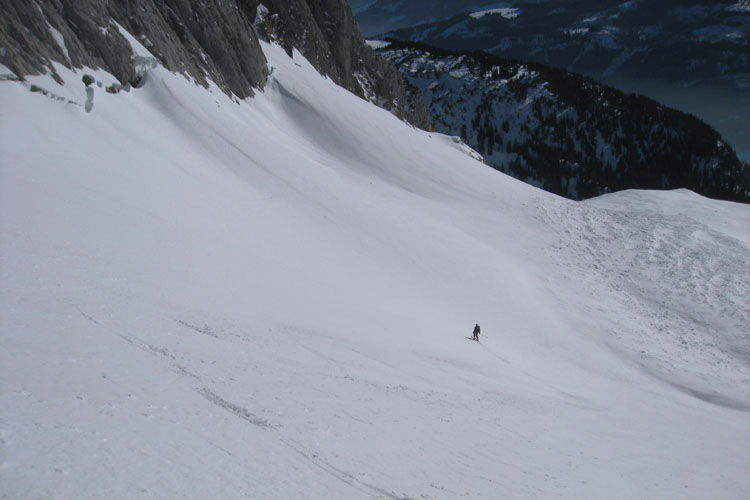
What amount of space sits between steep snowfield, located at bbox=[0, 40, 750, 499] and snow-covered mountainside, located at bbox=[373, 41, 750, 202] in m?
127

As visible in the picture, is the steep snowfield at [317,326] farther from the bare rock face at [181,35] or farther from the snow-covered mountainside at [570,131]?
the snow-covered mountainside at [570,131]

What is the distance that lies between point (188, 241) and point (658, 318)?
22719mm

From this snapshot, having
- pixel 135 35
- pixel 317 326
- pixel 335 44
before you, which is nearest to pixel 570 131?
pixel 335 44

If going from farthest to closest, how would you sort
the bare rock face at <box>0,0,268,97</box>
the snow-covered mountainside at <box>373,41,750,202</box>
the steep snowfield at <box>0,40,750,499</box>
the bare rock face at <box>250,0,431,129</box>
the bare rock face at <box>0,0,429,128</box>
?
the snow-covered mountainside at <box>373,41,750,202</box>, the bare rock face at <box>250,0,431,129</box>, the bare rock face at <box>0,0,429,128</box>, the bare rock face at <box>0,0,268,97</box>, the steep snowfield at <box>0,40,750,499</box>

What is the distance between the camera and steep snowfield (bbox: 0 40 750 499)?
19.4 feet

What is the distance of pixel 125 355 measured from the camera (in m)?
7.18

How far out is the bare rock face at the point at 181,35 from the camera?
59.3 ft

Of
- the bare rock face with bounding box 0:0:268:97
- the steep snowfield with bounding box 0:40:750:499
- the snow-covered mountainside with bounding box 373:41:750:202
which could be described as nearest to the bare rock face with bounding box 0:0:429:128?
the bare rock face with bounding box 0:0:268:97

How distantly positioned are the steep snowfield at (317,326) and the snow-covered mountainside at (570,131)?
127m

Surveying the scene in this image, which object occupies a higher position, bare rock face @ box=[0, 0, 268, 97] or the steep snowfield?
bare rock face @ box=[0, 0, 268, 97]

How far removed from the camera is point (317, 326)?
12.6 metres

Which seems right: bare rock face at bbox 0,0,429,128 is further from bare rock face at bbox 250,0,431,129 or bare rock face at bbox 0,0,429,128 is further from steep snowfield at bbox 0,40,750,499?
steep snowfield at bbox 0,40,750,499

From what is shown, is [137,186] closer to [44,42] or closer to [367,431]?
[44,42]

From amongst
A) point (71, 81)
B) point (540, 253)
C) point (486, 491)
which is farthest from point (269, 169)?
point (486, 491)
